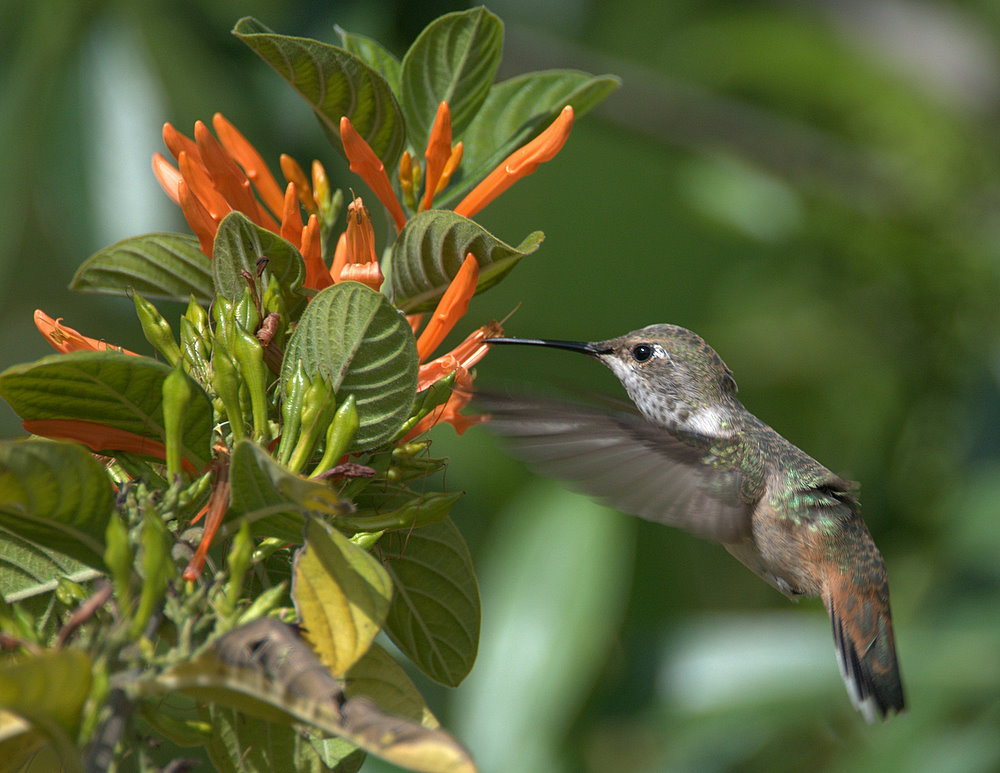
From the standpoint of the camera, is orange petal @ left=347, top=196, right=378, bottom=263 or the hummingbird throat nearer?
orange petal @ left=347, top=196, right=378, bottom=263

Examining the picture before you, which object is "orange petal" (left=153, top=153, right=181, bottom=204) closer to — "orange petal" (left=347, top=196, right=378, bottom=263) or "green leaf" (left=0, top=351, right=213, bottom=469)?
"orange petal" (left=347, top=196, right=378, bottom=263)

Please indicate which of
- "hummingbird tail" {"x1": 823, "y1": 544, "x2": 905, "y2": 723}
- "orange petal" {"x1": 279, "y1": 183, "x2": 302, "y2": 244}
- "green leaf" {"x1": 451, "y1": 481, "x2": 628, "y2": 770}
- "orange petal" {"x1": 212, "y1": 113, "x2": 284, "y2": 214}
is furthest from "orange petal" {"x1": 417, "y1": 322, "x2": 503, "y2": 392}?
"green leaf" {"x1": 451, "y1": 481, "x2": 628, "y2": 770}

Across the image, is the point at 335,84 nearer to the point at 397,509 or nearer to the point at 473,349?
the point at 473,349

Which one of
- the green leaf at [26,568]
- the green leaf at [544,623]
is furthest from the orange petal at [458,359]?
the green leaf at [544,623]

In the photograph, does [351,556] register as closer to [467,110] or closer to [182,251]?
[182,251]

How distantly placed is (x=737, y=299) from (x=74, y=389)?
3.73m

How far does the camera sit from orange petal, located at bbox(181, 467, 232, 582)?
1000 millimetres

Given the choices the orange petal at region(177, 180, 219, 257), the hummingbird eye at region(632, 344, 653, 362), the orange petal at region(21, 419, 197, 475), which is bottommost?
the hummingbird eye at region(632, 344, 653, 362)

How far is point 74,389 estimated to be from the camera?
3.53 feet

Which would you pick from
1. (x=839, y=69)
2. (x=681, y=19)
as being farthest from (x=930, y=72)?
(x=681, y=19)

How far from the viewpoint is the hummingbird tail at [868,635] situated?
78.5 inches

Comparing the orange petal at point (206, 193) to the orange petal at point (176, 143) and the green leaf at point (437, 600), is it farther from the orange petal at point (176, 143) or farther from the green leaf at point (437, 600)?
the green leaf at point (437, 600)

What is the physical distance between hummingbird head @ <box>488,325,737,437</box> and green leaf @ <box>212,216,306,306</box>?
869mm

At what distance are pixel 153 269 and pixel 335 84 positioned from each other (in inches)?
13.0
